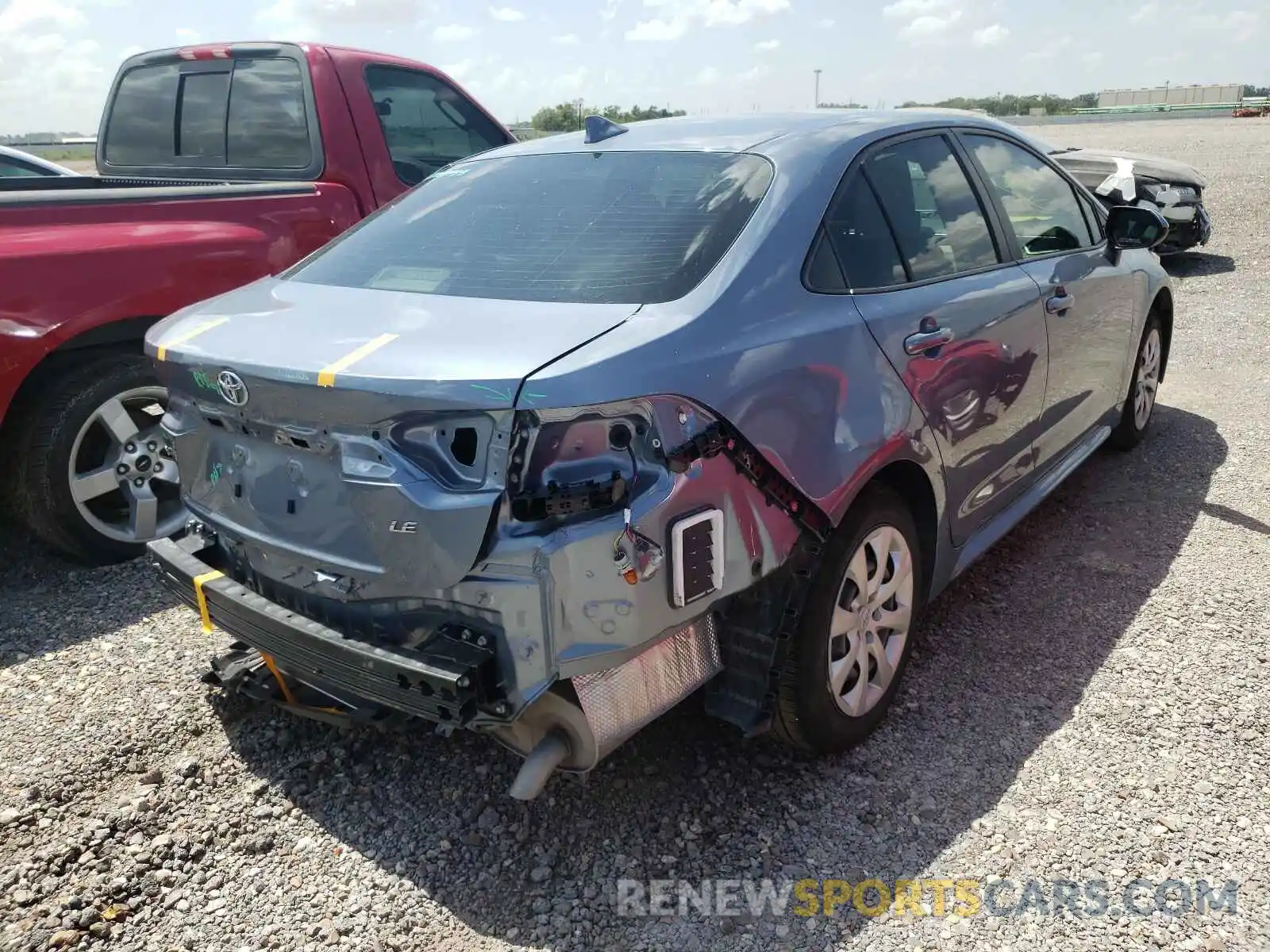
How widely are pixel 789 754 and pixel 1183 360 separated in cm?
588

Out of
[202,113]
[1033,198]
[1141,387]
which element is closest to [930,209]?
[1033,198]

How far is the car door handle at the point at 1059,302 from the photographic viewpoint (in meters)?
3.70

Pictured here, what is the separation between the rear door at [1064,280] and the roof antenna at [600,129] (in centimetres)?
130

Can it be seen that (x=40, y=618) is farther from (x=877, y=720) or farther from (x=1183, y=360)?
(x=1183, y=360)

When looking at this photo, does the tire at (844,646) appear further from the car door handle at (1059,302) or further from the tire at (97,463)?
the tire at (97,463)

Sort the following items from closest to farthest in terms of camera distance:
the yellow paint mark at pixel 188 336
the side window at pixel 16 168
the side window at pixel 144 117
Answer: the yellow paint mark at pixel 188 336 → the side window at pixel 144 117 → the side window at pixel 16 168

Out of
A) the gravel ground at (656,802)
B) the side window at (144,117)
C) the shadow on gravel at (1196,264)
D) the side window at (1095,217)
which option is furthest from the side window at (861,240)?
the shadow on gravel at (1196,264)

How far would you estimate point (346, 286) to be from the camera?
2.85m

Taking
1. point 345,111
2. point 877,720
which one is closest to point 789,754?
point 877,720

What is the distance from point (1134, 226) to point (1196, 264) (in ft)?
26.0

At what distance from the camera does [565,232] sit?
2762 millimetres

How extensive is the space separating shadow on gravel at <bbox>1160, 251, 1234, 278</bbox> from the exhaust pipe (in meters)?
10.2

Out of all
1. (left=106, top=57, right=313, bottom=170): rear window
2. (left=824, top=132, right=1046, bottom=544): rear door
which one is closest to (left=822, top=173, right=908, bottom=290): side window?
(left=824, top=132, right=1046, bottom=544): rear door

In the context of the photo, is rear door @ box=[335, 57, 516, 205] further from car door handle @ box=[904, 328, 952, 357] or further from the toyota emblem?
car door handle @ box=[904, 328, 952, 357]
